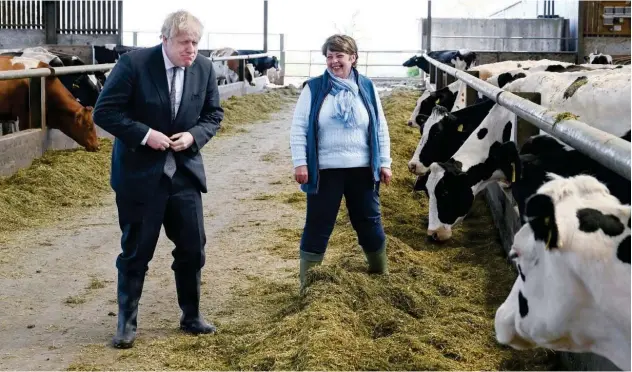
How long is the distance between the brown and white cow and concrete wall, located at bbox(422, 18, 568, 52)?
20565 mm

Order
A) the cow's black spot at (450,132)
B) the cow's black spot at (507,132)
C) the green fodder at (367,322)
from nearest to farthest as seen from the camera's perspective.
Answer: the green fodder at (367,322)
the cow's black spot at (507,132)
the cow's black spot at (450,132)

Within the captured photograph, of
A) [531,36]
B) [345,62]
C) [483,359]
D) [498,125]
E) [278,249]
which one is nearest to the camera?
[483,359]

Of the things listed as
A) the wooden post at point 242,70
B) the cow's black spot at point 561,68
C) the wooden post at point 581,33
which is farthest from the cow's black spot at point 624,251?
the wooden post at point 242,70

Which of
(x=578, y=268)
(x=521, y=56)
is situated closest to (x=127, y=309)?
(x=578, y=268)

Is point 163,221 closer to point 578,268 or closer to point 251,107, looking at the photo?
point 578,268

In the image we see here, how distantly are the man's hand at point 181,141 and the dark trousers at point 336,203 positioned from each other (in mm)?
926

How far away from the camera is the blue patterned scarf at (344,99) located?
559cm

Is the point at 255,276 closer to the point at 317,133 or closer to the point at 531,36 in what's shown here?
the point at 317,133

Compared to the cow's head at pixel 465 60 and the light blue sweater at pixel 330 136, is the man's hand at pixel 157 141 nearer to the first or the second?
the light blue sweater at pixel 330 136

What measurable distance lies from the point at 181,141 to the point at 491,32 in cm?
2820

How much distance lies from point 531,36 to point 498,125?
2344cm

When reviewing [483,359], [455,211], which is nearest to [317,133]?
[483,359]

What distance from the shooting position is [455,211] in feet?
25.8

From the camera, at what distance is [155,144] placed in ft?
16.4
